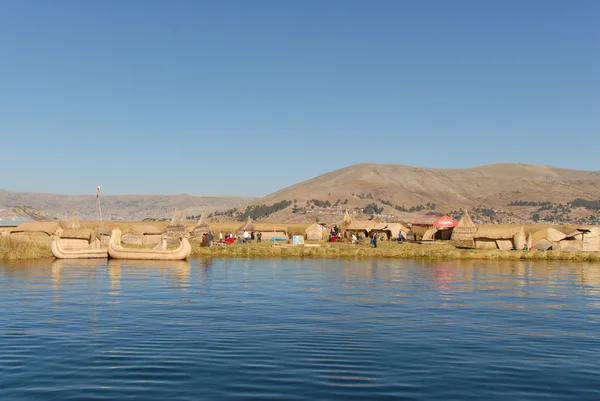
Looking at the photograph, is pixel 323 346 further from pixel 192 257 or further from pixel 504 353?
pixel 192 257

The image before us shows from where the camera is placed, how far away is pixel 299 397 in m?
10.6

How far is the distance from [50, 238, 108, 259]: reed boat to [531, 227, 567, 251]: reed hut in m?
37.6

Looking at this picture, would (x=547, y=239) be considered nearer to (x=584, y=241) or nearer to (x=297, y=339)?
(x=584, y=241)

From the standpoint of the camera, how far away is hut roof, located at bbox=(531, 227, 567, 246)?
52263 millimetres

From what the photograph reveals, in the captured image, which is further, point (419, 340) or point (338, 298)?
point (338, 298)

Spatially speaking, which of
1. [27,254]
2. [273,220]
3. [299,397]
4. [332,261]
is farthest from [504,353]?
[273,220]

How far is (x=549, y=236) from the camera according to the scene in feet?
173

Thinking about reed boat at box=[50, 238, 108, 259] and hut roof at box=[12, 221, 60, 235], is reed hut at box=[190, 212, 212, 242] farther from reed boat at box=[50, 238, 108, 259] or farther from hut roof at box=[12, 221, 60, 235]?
reed boat at box=[50, 238, 108, 259]

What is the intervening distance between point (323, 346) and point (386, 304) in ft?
27.0

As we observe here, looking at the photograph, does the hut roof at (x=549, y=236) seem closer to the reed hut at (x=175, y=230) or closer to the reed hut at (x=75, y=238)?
the reed hut at (x=175, y=230)

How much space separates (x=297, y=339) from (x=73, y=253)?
112 feet

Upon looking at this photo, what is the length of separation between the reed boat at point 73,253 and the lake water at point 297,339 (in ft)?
46.7

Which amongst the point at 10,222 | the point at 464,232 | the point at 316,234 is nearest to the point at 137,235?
the point at 10,222

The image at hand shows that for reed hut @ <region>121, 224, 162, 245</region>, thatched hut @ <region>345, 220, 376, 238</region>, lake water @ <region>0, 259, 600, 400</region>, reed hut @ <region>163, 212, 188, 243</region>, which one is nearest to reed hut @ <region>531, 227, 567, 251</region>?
lake water @ <region>0, 259, 600, 400</region>
